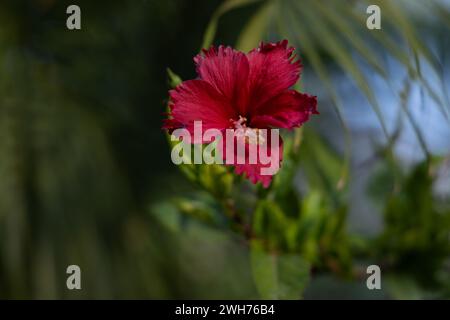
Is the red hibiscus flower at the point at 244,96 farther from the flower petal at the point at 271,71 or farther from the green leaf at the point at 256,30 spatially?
the green leaf at the point at 256,30

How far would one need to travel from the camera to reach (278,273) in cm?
51

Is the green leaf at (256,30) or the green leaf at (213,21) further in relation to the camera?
the green leaf at (256,30)

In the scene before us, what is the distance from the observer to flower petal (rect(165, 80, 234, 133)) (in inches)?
15.1

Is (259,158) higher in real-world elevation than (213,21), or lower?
lower

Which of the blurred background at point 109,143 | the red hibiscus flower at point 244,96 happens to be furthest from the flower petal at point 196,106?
the blurred background at point 109,143

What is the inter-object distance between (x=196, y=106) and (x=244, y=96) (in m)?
0.03

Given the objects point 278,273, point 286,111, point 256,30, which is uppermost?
point 256,30

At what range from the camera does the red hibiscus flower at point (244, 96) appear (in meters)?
0.39

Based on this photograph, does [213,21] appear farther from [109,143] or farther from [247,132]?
[109,143]

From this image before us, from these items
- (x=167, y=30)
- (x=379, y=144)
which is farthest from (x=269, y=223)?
(x=167, y=30)

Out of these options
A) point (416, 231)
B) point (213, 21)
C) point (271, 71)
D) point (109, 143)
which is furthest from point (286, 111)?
point (109, 143)

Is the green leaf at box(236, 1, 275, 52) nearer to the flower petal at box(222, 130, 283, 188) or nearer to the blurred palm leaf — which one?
the blurred palm leaf

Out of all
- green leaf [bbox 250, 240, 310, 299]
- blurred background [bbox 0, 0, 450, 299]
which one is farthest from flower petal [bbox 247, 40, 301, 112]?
blurred background [bbox 0, 0, 450, 299]
